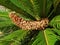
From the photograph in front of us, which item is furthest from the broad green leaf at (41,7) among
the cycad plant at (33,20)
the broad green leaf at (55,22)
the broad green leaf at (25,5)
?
the broad green leaf at (55,22)

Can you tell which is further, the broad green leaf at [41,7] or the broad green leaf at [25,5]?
the broad green leaf at [25,5]

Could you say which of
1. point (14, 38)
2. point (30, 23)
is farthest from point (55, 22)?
point (14, 38)

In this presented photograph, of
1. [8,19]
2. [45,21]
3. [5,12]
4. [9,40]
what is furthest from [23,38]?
[5,12]

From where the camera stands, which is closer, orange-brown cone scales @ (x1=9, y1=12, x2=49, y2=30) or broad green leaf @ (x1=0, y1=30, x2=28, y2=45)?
broad green leaf @ (x1=0, y1=30, x2=28, y2=45)

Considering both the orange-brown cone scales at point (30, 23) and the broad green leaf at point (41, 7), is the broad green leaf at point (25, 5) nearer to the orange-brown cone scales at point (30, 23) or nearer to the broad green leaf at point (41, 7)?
the broad green leaf at point (41, 7)

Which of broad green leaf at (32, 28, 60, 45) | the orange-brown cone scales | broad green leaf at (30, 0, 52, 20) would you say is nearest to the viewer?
broad green leaf at (32, 28, 60, 45)

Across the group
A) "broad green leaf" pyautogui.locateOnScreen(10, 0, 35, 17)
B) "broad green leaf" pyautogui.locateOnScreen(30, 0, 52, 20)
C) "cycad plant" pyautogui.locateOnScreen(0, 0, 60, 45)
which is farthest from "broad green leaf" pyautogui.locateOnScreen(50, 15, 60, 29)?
"broad green leaf" pyautogui.locateOnScreen(10, 0, 35, 17)

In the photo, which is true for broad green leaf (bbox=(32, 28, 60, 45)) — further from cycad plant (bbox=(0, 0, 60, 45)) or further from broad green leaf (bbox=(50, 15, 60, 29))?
broad green leaf (bbox=(50, 15, 60, 29))
